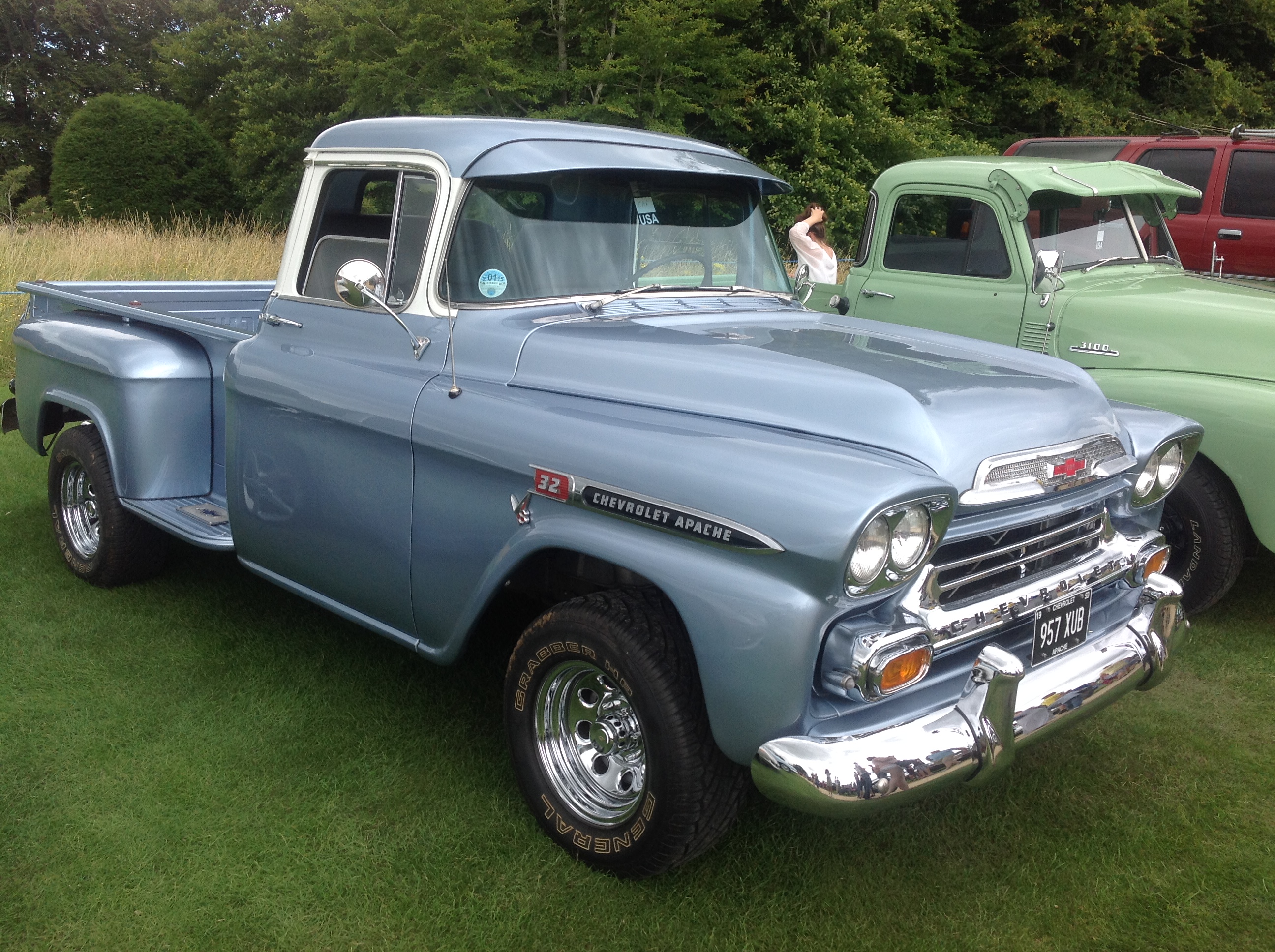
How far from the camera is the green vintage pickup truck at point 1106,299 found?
4410mm

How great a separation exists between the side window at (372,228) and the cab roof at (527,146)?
0.11 metres

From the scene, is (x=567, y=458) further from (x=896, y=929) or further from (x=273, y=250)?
(x=273, y=250)

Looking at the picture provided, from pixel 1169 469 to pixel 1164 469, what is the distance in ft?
0.12

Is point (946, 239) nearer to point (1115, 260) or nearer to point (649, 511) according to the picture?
point (1115, 260)

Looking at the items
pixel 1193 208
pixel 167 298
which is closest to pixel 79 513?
pixel 167 298

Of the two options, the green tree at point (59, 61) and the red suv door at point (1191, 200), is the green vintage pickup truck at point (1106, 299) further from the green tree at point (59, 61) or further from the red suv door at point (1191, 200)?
the green tree at point (59, 61)

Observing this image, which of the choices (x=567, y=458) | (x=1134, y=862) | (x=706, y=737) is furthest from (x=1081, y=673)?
(x=567, y=458)

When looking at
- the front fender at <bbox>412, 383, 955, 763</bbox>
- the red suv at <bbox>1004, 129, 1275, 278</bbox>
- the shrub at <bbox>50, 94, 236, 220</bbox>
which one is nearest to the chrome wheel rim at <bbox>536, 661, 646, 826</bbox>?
the front fender at <bbox>412, 383, 955, 763</bbox>

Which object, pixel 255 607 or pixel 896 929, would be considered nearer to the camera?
pixel 896 929

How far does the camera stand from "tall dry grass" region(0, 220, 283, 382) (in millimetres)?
10164

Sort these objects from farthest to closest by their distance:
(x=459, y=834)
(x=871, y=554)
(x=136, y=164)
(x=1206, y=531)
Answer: (x=136, y=164) → (x=1206, y=531) → (x=459, y=834) → (x=871, y=554)

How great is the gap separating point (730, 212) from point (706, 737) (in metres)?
2.06

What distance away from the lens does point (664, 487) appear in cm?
253

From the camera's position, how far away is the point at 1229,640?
14.7 feet
